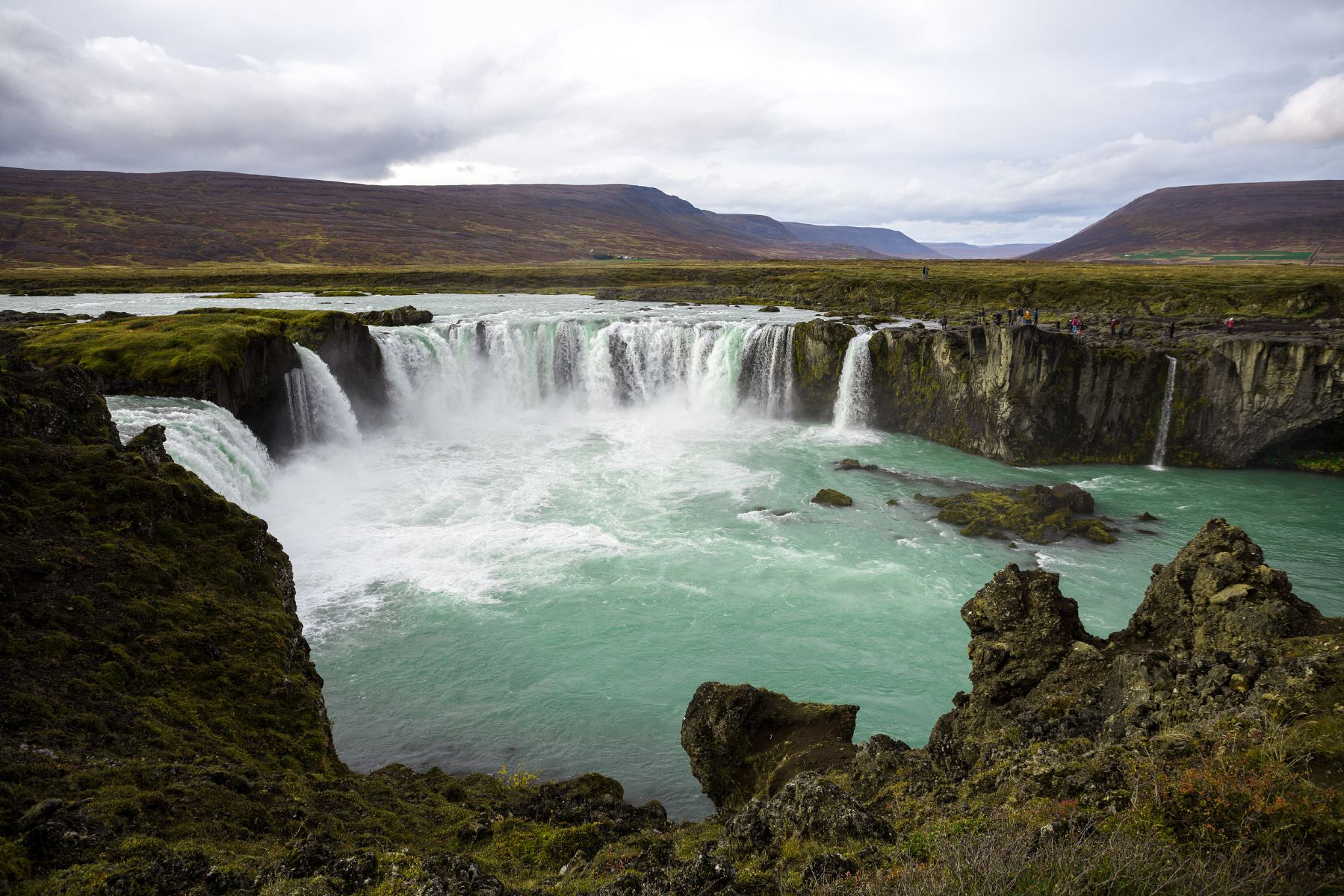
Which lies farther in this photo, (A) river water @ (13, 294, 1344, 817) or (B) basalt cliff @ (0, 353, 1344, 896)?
(A) river water @ (13, 294, 1344, 817)

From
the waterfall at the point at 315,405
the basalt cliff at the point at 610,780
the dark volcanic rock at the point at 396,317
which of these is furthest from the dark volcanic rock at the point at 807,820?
the dark volcanic rock at the point at 396,317

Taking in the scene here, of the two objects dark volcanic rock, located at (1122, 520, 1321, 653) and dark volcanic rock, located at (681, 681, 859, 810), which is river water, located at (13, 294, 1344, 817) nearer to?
dark volcanic rock, located at (681, 681, 859, 810)

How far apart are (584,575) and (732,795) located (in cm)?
1275

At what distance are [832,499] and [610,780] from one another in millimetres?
20070

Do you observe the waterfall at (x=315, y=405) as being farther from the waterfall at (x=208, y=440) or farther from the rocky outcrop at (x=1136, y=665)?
the rocky outcrop at (x=1136, y=665)

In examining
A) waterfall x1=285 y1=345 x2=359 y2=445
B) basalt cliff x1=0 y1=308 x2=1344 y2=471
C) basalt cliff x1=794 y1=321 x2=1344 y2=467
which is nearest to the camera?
basalt cliff x1=0 y1=308 x2=1344 y2=471

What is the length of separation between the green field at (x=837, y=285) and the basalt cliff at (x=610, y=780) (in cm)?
5459

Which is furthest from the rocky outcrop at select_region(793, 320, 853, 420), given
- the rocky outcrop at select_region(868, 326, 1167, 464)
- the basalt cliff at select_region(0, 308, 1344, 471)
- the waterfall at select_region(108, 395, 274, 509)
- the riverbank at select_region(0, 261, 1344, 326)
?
the waterfall at select_region(108, 395, 274, 509)

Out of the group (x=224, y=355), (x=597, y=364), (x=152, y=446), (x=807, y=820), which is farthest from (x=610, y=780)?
(x=597, y=364)

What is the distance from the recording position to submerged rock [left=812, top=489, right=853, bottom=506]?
30844 mm

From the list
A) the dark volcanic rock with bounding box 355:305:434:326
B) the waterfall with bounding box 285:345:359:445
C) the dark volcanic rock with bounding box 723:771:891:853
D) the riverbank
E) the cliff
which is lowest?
the dark volcanic rock with bounding box 723:771:891:853

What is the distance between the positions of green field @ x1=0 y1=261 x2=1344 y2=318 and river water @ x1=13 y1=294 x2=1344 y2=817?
2700cm

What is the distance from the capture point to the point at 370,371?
43.4 metres

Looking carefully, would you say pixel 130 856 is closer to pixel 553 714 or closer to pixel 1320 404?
pixel 553 714
